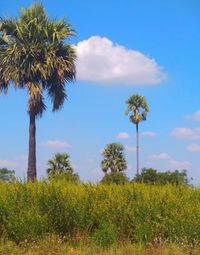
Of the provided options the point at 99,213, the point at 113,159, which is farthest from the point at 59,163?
the point at 99,213

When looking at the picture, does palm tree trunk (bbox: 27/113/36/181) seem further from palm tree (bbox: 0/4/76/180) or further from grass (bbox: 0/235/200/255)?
grass (bbox: 0/235/200/255)

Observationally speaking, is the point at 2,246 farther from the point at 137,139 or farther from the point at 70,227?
the point at 137,139

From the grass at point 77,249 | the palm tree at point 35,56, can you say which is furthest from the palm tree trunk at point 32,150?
the grass at point 77,249

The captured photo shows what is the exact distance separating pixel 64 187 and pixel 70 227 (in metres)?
1.09

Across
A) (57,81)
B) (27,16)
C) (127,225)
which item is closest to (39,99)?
(57,81)

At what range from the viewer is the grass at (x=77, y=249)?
400 inches

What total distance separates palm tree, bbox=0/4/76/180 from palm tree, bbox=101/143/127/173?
95.5ft

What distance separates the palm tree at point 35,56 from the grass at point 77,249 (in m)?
19.6

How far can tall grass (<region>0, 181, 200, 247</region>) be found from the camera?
11.7 metres

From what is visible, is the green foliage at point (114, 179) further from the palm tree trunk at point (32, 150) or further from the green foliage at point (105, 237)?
the palm tree trunk at point (32, 150)

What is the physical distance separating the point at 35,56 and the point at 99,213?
20.9m

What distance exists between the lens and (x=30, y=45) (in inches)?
1245

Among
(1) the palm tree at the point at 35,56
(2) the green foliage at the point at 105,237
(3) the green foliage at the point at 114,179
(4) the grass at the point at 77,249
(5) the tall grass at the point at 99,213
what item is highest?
(1) the palm tree at the point at 35,56

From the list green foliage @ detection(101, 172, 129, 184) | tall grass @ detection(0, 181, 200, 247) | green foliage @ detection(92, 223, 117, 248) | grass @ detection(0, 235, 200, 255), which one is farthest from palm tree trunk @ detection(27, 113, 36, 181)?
green foliage @ detection(92, 223, 117, 248)
